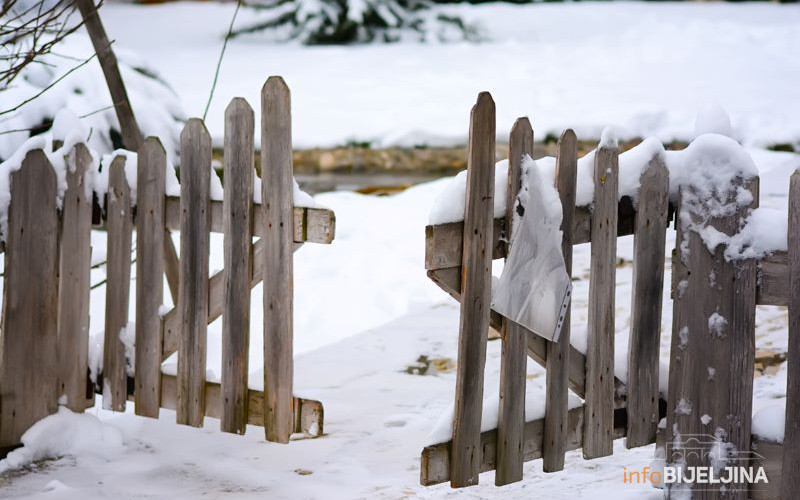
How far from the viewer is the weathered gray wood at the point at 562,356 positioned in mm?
3273

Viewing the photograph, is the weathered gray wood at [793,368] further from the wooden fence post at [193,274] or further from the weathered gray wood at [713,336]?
the wooden fence post at [193,274]

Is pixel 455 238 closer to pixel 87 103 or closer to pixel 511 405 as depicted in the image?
pixel 511 405

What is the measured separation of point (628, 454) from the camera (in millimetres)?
3953

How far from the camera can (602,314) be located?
3.43 metres

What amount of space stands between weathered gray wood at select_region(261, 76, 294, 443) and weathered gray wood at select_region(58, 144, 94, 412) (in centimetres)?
84

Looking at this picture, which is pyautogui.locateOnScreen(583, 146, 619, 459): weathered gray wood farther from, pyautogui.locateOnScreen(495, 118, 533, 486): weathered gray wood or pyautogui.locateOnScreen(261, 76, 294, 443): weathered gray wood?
pyautogui.locateOnScreen(261, 76, 294, 443): weathered gray wood

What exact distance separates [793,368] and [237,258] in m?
1.92

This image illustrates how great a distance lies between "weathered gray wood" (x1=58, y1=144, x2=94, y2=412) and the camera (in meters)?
4.01

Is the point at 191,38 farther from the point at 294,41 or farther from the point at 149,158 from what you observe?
the point at 149,158

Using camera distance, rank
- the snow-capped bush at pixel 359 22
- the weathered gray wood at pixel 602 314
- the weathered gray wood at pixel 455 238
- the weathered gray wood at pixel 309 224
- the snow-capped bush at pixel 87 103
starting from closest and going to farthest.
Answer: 1. the weathered gray wood at pixel 455 238
2. the weathered gray wood at pixel 602 314
3. the weathered gray wood at pixel 309 224
4. the snow-capped bush at pixel 87 103
5. the snow-capped bush at pixel 359 22

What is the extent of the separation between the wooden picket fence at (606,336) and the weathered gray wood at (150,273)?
1.34 m

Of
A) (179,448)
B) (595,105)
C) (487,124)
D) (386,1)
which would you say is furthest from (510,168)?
(386,1)

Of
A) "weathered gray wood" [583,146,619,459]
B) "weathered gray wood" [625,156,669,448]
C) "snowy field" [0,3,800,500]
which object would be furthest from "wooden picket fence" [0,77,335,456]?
"weathered gray wood" [625,156,669,448]

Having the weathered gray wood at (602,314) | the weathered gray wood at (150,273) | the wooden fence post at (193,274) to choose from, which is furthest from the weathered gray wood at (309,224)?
the weathered gray wood at (602,314)
